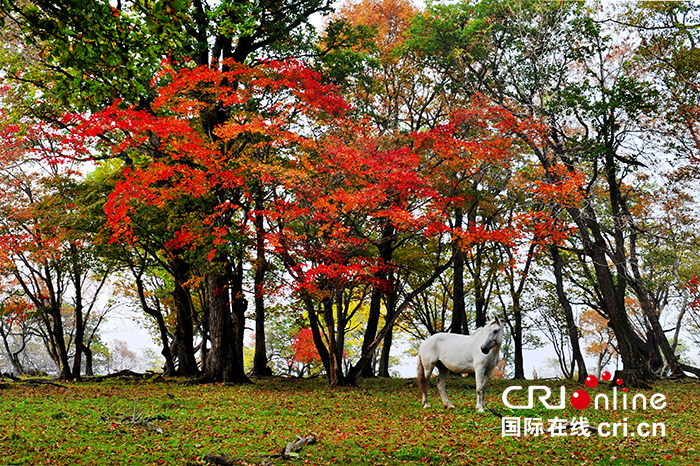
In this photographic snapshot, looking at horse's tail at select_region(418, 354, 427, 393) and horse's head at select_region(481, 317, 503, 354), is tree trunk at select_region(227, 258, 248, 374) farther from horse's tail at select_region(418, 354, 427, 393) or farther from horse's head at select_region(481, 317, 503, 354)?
horse's head at select_region(481, 317, 503, 354)

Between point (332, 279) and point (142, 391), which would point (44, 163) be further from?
point (332, 279)

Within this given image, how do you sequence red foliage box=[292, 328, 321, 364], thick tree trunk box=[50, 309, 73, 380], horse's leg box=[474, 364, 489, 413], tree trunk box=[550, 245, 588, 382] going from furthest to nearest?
red foliage box=[292, 328, 321, 364] → tree trunk box=[550, 245, 588, 382] → thick tree trunk box=[50, 309, 73, 380] → horse's leg box=[474, 364, 489, 413]

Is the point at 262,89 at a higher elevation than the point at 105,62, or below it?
higher

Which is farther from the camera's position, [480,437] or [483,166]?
[483,166]

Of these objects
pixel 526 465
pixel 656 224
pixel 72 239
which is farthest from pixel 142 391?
pixel 656 224

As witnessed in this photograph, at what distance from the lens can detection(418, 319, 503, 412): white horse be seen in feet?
34.8

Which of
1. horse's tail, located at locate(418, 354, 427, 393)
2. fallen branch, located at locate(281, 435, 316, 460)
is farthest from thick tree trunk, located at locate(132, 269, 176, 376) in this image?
fallen branch, located at locate(281, 435, 316, 460)

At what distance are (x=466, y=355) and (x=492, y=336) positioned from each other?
3.43 feet

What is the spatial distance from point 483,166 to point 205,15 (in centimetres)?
1046

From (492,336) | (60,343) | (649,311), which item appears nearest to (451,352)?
(492,336)

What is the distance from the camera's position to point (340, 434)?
895 centimetres

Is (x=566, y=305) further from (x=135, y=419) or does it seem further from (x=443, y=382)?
(x=135, y=419)

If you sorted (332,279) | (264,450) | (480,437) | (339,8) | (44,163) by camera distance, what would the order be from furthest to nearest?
(339,8) < (44,163) < (332,279) < (480,437) < (264,450)

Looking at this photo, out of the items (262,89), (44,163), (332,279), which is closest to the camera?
(332,279)
